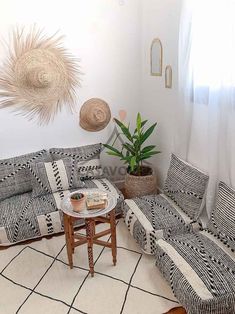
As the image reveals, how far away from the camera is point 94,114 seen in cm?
323

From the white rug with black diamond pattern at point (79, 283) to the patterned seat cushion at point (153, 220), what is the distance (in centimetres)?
16

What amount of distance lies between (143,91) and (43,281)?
2274 mm

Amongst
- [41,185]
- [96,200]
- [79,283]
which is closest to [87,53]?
[41,185]

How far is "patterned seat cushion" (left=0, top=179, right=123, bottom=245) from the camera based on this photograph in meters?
2.53

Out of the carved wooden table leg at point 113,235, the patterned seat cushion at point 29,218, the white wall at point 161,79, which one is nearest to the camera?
the carved wooden table leg at point 113,235

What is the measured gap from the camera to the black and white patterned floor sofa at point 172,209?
232cm

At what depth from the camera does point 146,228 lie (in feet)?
7.58

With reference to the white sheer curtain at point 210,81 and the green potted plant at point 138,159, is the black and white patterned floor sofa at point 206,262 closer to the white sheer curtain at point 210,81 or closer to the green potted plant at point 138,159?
the white sheer curtain at point 210,81

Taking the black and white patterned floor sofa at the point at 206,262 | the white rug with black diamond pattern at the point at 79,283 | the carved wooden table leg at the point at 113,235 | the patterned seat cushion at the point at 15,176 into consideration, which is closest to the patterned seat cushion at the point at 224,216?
the black and white patterned floor sofa at the point at 206,262

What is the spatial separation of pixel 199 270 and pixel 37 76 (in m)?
2.30

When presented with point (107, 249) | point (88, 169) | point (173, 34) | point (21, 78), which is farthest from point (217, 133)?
point (21, 78)

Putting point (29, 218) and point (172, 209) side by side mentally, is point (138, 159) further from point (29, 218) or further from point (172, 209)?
point (29, 218)

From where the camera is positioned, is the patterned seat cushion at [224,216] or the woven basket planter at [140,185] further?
the woven basket planter at [140,185]

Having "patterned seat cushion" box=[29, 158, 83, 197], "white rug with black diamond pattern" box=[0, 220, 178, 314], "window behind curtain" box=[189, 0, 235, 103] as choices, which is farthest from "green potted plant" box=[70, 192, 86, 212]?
"window behind curtain" box=[189, 0, 235, 103]
